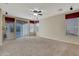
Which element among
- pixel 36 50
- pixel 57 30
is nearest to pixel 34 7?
pixel 36 50

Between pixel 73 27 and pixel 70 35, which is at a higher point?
pixel 73 27

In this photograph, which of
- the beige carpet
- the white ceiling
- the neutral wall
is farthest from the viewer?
the neutral wall

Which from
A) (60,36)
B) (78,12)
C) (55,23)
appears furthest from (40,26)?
(78,12)

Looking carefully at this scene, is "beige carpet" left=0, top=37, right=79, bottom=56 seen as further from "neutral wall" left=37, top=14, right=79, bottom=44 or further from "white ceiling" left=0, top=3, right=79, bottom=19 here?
"white ceiling" left=0, top=3, right=79, bottom=19

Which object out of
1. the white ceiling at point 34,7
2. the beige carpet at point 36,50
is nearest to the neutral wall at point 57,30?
the beige carpet at point 36,50

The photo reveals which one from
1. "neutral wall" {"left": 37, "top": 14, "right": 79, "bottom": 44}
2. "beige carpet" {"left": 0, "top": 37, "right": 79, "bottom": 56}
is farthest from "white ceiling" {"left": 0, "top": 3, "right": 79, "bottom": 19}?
"beige carpet" {"left": 0, "top": 37, "right": 79, "bottom": 56}

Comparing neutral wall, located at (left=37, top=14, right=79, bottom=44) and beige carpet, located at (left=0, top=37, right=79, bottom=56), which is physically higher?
neutral wall, located at (left=37, top=14, right=79, bottom=44)

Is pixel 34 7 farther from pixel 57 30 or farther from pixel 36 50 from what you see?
pixel 57 30

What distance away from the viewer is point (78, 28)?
5801mm

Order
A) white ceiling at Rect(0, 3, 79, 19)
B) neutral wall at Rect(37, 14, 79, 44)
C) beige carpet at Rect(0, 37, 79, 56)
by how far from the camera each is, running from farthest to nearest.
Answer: neutral wall at Rect(37, 14, 79, 44) < beige carpet at Rect(0, 37, 79, 56) < white ceiling at Rect(0, 3, 79, 19)

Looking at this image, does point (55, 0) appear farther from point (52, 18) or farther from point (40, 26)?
point (40, 26)

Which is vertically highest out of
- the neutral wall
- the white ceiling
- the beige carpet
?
the white ceiling

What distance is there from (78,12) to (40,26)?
3340 mm

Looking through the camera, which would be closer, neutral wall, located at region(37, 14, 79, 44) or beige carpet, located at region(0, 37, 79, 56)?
beige carpet, located at region(0, 37, 79, 56)
